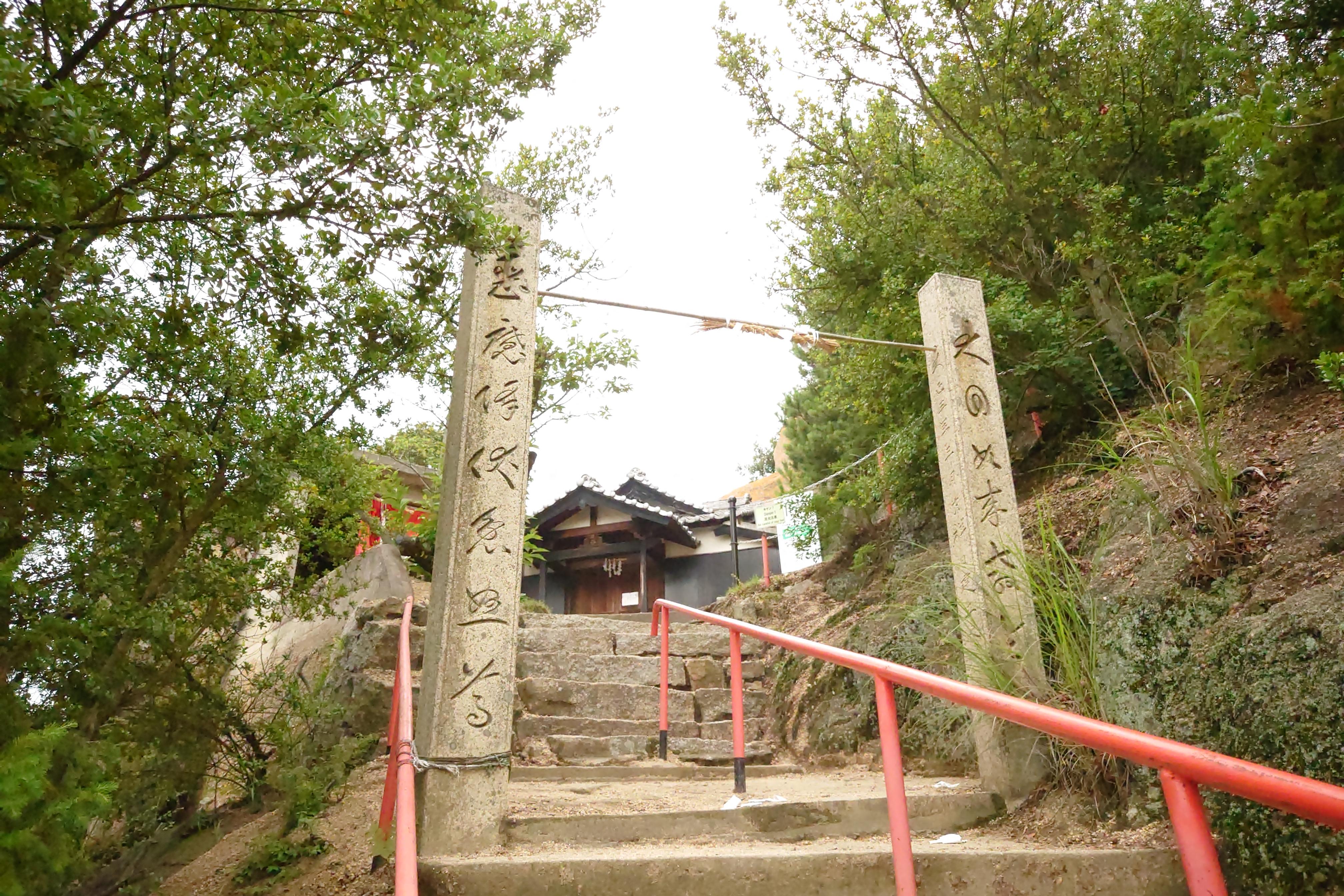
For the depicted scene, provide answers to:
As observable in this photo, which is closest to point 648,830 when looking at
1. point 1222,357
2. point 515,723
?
point 515,723

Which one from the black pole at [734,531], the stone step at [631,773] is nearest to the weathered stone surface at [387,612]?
the stone step at [631,773]

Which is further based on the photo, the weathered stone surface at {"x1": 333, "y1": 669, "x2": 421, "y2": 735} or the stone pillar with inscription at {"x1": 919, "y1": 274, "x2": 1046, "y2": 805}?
the weathered stone surface at {"x1": 333, "y1": 669, "x2": 421, "y2": 735}

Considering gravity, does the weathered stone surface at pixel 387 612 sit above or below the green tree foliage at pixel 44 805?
above

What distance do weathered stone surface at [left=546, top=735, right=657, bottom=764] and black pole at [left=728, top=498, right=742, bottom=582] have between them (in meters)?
8.74

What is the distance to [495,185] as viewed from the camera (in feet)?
11.6

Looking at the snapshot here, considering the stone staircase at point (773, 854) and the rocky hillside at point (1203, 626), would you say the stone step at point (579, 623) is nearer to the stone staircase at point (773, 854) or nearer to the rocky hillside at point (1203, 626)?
the rocky hillside at point (1203, 626)

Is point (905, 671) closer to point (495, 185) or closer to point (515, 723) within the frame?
point (495, 185)

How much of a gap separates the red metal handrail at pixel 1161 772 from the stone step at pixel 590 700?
3.32m

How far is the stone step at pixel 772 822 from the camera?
303 centimetres

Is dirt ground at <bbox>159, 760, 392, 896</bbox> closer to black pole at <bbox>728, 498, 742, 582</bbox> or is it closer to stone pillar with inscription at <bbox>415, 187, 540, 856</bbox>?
stone pillar with inscription at <bbox>415, 187, 540, 856</bbox>

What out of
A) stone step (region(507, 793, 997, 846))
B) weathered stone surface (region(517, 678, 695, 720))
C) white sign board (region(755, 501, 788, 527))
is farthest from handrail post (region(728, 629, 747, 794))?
white sign board (region(755, 501, 788, 527))

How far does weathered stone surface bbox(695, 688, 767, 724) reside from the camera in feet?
19.5

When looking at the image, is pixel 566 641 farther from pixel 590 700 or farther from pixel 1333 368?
pixel 1333 368

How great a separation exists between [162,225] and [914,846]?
3.85m
